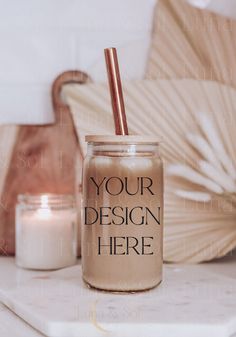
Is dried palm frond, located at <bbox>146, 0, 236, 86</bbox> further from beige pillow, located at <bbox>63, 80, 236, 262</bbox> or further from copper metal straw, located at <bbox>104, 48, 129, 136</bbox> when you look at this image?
copper metal straw, located at <bbox>104, 48, 129, 136</bbox>

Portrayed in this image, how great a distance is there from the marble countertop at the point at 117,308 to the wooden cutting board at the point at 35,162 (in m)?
0.14

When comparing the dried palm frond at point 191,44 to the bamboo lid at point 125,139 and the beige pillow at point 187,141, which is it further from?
the bamboo lid at point 125,139

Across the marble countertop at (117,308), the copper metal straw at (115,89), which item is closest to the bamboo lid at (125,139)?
the copper metal straw at (115,89)

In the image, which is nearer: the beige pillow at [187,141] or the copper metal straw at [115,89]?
the copper metal straw at [115,89]

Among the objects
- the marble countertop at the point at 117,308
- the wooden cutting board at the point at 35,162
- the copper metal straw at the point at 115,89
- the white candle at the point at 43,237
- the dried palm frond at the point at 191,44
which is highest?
the dried palm frond at the point at 191,44

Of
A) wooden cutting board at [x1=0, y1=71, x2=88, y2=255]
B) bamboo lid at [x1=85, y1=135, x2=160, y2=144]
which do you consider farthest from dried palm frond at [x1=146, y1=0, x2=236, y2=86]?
bamboo lid at [x1=85, y1=135, x2=160, y2=144]

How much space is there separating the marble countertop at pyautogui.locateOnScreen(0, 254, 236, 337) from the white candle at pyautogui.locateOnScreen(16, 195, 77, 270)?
0.05m

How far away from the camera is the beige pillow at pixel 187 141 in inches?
31.4

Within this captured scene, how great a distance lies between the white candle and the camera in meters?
0.77

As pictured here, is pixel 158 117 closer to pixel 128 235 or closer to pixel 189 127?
pixel 189 127

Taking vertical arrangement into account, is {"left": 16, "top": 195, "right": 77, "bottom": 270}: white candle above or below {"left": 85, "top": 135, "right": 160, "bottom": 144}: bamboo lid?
below

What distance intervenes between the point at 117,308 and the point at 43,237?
0.78 feet

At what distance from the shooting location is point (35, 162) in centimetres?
84

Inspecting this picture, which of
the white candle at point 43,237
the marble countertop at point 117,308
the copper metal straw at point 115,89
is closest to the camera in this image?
the marble countertop at point 117,308
